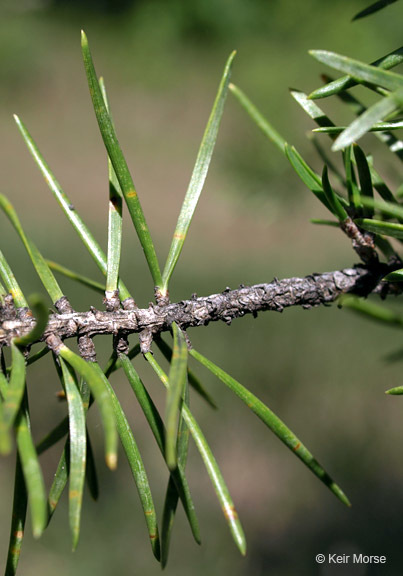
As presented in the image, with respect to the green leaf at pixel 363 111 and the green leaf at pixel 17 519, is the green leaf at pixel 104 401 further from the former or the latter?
the green leaf at pixel 363 111

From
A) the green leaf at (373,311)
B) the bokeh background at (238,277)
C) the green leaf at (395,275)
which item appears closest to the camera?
the green leaf at (373,311)

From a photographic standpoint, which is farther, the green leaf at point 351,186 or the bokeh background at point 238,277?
the bokeh background at point 238,277

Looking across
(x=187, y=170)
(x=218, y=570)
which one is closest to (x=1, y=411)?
(x=218, y=570)

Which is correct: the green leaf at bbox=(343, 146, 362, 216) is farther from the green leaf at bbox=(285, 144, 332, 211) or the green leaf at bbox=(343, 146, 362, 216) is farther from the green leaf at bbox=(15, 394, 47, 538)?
the green leaf at bbox=(15, 394, 47, 538)

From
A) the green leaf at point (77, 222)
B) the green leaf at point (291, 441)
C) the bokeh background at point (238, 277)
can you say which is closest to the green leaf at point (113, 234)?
the green leaf at point (77, 222)

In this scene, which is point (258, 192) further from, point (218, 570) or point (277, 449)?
point (218, 570)

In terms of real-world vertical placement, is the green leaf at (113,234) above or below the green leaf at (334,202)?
above

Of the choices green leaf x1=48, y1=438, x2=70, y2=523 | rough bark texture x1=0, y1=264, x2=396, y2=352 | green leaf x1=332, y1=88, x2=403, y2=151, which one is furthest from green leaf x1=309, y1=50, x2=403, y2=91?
green leaf x1=48, y1=438, x2=70, y2=523
